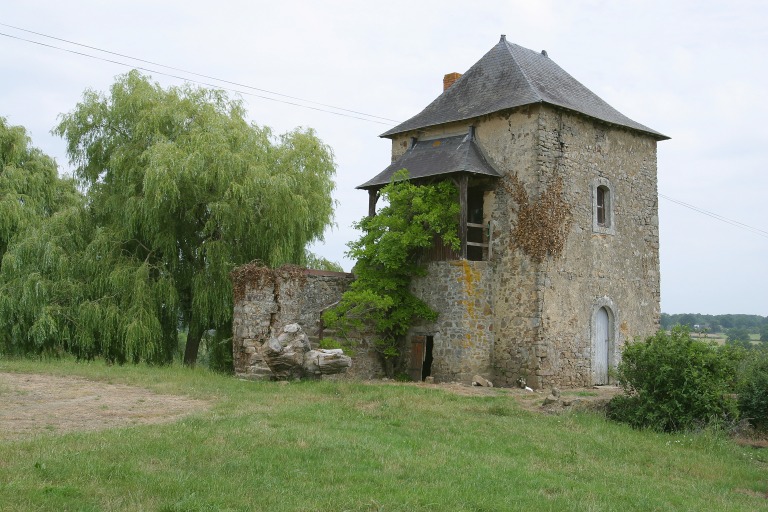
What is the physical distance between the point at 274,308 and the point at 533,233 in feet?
21.1

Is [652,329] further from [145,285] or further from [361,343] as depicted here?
[145,285]

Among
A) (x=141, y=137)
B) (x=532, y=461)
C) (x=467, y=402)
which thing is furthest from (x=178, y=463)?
(x=141, y=137)

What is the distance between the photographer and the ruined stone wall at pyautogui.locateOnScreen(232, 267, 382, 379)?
1778cm

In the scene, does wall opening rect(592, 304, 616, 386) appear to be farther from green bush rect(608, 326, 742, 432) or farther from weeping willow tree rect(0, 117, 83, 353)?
weeping willow tree rect(0, 117, 83, 353)

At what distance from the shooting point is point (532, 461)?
32.4 feet

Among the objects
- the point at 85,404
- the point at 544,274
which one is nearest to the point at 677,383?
the point at 544,274

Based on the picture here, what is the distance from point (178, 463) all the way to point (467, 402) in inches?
285

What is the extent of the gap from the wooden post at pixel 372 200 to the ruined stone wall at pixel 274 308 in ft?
8.54

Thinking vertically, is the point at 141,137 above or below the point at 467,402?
above

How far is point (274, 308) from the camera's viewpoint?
59.6ft

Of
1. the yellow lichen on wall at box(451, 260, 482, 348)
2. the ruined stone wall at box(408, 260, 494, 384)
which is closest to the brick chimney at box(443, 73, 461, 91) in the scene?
the ruined stone wall at box(408, 260, 494, 384)

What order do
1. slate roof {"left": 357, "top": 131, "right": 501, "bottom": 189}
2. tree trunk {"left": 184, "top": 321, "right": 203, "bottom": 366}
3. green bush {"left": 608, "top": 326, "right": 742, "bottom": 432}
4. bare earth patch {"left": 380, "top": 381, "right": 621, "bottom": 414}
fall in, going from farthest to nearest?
tree trunk {"left": 184, "top": 321, "right": 203, "bottom": 366} → slate roof {"left": 357, "top": 131, "right": 501, "bottom": 189} → bare earth patch {"left": 380, "top": 381, "right": 621, "bottom": 414} → green bush {"left": 608, "top": 326, "right": 742, "bottom": 432}

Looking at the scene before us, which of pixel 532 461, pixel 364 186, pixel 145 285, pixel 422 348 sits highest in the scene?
pixel 364 186

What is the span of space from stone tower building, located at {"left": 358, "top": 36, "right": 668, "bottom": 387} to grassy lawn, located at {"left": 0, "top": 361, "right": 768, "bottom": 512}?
213 inches
